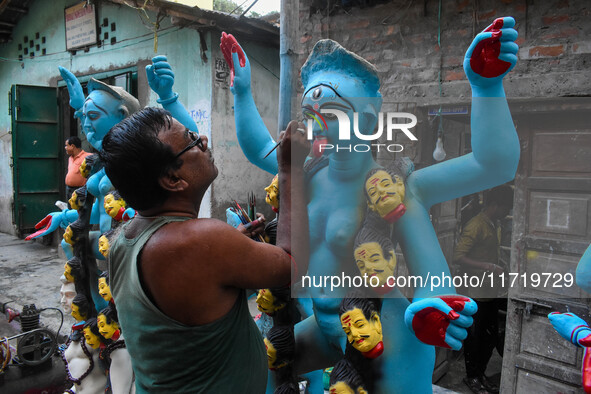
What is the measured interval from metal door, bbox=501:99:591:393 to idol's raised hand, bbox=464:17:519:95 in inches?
62.9

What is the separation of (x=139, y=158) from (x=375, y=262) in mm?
999

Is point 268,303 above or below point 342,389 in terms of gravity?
above

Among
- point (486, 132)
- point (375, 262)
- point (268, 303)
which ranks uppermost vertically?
point (486, 132)

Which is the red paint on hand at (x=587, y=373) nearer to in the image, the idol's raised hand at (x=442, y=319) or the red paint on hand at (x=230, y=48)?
the idol's raised hand at (x=442, y=319)

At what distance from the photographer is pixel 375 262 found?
185cm

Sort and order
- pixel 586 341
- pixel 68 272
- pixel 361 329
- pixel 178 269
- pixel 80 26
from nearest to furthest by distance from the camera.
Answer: pixel 178 269
pixel 586 341
pixel 361 329
pixel 68 272
pixel 80 26

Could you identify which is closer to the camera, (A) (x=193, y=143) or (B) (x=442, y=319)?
(A) (x=193, y=143)

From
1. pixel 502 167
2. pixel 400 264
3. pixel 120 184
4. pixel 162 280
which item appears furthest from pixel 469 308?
pixel 400 264

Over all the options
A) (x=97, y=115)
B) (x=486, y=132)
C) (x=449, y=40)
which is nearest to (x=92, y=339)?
(x=97, y=115)

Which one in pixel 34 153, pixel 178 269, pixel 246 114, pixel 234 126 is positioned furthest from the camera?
pixel 34 153

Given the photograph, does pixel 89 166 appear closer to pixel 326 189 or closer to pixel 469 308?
pixel 326 189

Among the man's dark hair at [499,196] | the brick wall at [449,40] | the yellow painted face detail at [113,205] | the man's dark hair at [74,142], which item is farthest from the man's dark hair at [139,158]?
the man's dark hair at [74,142]

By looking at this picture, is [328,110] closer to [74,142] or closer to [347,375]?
[347,375]

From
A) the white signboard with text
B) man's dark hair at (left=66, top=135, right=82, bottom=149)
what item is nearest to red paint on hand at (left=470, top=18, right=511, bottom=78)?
man's dark hair at (left=66, top=135, right=82, bottom=149)
